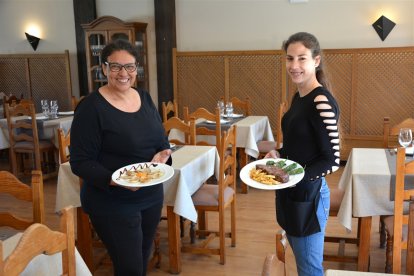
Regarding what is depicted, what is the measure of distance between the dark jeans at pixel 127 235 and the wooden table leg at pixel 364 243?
141 centimetres

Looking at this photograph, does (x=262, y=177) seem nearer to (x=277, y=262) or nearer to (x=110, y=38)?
(x=277, y=262)

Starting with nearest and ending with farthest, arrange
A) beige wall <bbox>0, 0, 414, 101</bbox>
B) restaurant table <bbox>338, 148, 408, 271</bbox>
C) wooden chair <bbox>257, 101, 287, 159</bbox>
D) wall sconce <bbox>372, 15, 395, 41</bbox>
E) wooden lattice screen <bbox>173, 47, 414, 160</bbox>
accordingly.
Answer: restaurant table <bbox>338, 148, 408, 271</bbox> < wooden chair <bbox>257, 101, 287, 159</bbox> < wooden lattice screen <bbox>173, 47, 414, 160</bbox> < wall sconce <bbox>372, 15, 395, 41</bbox> < beige wall <bbox>0, 0, 414, 101</bbox>

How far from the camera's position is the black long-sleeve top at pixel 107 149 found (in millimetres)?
1906

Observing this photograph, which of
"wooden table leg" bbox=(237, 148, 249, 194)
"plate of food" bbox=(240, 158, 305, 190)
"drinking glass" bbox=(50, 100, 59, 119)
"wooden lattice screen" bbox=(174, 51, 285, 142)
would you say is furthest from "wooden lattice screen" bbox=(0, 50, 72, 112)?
"plate of food" bbox=(240, 158, 305, 190)

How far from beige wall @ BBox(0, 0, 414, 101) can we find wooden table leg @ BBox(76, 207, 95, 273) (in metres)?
4.28

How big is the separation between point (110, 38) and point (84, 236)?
4403 mm

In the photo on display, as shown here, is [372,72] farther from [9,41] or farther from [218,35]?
[9,41]

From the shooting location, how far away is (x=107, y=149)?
197cm

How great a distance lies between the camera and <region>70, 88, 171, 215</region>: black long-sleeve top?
6.25 ft

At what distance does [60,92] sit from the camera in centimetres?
765

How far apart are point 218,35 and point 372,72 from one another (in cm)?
232

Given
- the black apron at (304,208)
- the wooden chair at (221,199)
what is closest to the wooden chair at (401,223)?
the black apron at (304,208)

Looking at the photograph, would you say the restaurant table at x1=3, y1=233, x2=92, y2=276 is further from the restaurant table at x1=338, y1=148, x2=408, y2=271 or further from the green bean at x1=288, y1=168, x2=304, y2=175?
the restaurant table at x1=338, y1=148, x2=408, y2=271

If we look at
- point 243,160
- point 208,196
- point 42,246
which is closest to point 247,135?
point 243,160
